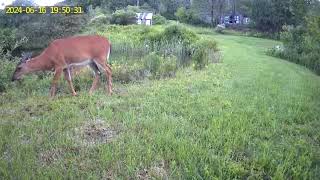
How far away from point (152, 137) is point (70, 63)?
172 inches

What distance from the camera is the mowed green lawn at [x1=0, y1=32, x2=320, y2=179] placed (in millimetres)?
5402

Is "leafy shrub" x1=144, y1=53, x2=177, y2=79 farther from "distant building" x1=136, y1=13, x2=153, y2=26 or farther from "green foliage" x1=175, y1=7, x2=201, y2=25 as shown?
"green foliage" x1=175, y1=7, x2=201, y2=25

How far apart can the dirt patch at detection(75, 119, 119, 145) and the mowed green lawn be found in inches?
0.7

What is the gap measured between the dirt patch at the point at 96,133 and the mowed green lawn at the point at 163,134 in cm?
2

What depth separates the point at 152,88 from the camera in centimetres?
1052

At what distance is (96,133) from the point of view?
675cm

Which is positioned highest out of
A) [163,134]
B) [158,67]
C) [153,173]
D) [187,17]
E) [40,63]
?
[187,17]

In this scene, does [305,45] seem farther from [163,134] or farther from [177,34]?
[163,134]

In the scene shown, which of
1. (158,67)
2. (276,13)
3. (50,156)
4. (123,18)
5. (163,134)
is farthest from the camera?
(276,13)

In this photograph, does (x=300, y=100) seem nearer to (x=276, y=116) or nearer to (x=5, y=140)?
(x=276, y=116)

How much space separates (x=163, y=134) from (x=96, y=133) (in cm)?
116

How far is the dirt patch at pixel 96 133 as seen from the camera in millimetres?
6371

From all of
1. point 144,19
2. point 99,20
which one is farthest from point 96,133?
point 144,19

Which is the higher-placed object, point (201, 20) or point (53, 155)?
point (201, 20)
